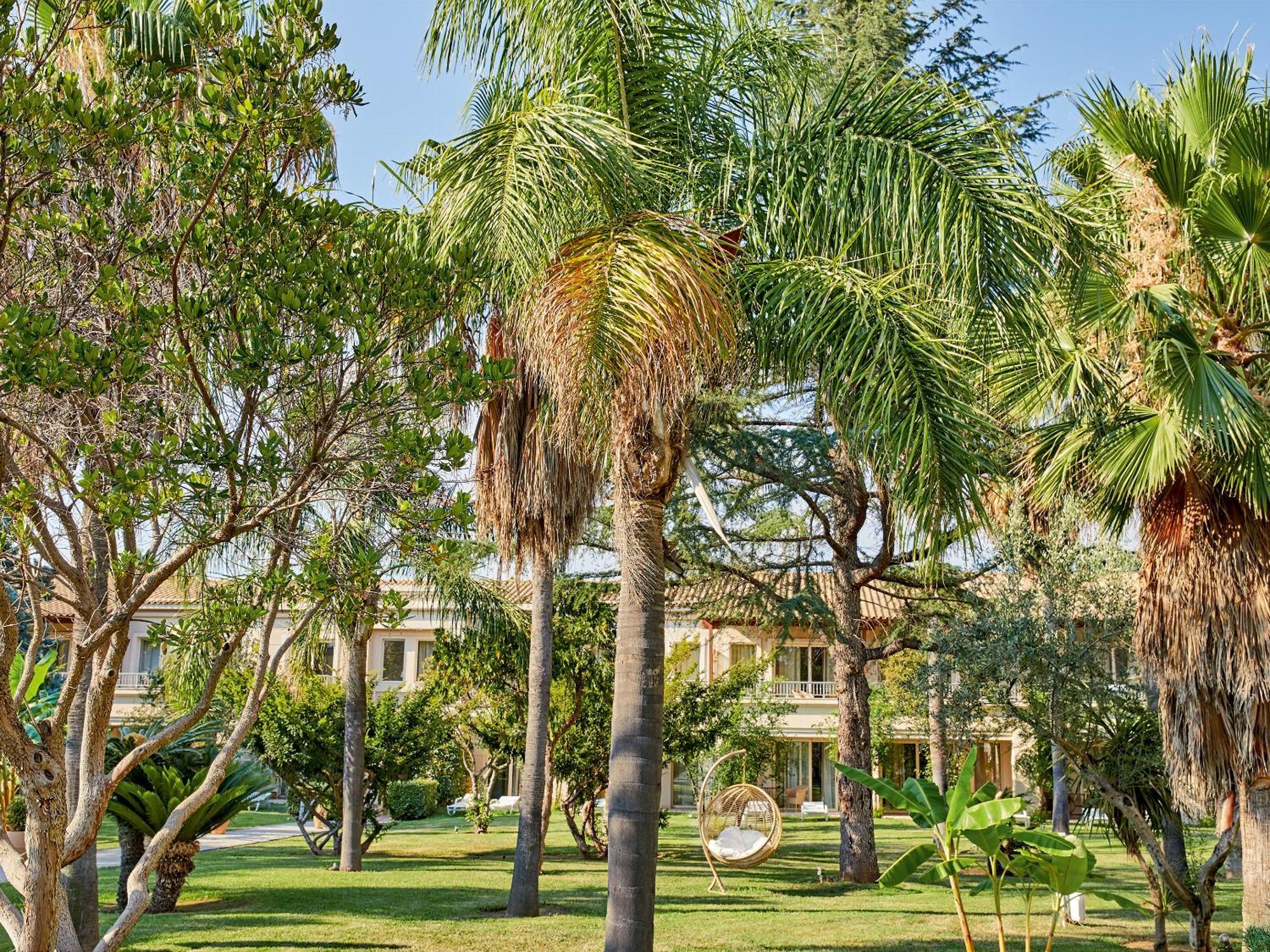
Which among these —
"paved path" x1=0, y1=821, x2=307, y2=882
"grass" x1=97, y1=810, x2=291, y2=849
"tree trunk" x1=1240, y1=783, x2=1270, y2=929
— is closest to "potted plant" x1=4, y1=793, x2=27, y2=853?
"paved path" x1=0, y1=821, x2=307, y2=882

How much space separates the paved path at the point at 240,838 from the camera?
21.5 m

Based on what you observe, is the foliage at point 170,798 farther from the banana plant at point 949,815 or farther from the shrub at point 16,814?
the banana plant at point 949,815

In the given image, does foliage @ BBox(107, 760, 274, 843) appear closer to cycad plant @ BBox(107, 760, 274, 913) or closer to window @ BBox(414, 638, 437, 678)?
cycad plant @ BBox(107, 760, 274, 913)

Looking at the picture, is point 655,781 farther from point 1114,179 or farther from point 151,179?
point 1114,179

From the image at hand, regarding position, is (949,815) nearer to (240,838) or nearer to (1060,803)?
(1060,803)

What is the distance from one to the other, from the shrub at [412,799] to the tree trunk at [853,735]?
10.2m

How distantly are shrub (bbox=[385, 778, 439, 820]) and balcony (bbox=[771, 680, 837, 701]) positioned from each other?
46.2 ft

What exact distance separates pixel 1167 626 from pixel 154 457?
362 inches

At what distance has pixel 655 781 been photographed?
7930mm

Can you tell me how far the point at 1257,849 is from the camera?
10211 millimetres

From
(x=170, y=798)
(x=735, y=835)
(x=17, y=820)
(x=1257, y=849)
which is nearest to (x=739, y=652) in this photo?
(x=735, y=835)

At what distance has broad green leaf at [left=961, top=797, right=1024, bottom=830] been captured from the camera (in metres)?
7.31

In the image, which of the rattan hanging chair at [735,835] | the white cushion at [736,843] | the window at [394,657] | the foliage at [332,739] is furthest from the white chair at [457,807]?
the white cushion at [736,843]

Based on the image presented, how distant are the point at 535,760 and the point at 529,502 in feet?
11.9
